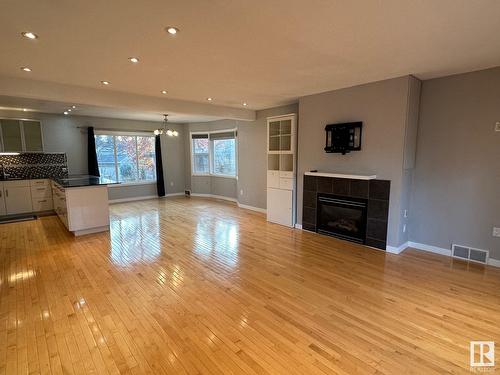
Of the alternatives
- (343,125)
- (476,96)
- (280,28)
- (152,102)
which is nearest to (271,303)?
(280,28)

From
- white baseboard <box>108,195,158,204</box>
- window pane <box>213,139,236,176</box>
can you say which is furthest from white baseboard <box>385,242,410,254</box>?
white baseboard <box>108,195,158,204</box>

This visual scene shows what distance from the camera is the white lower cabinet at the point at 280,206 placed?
5410mm

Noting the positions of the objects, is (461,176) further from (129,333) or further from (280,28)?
(129,333)

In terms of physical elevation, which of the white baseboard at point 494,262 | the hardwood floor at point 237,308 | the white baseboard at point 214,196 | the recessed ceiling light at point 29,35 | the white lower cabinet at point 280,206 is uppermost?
the recessed ceiling light at point 29,35

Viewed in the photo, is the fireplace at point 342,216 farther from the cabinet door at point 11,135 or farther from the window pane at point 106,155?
the cabinet door at point 11,135

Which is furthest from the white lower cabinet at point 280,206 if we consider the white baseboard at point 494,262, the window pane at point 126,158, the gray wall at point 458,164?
the window pane at point 126,158

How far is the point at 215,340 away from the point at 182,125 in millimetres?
8148

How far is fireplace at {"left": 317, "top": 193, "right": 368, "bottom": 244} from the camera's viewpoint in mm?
4277

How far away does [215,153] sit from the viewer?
872 centimetres

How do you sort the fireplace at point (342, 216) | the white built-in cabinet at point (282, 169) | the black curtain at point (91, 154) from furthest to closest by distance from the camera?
1. the black curtain at point (91, 154)
2. the white built-in cabinet at point (282, 169)
3. the fireplace at point (342, 216)

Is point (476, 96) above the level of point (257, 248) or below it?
above

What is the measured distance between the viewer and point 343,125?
14.0ft

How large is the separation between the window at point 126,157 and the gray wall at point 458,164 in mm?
7681

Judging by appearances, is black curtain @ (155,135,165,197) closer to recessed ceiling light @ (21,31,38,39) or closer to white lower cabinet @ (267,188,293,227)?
white lower cabinet @ (267,188,293,227)
